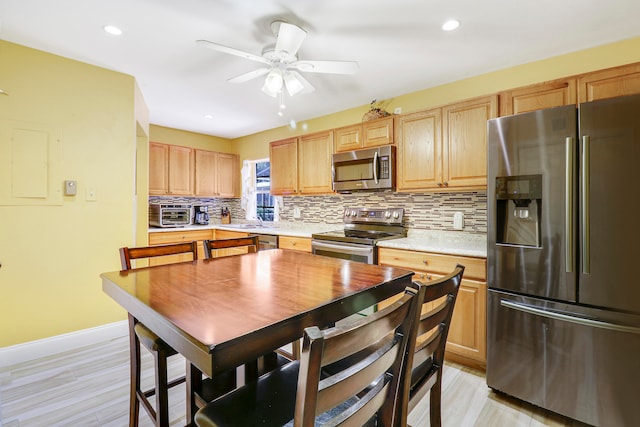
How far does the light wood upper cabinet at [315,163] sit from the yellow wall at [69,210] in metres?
1.80

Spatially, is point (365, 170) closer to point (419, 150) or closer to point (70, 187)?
point (419, 150)

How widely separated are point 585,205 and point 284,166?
309 cm

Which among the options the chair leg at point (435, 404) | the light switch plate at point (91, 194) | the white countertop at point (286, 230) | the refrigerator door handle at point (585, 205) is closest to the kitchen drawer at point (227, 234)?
the white countertop at point (286, 230)

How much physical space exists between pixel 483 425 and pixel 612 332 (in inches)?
33.0

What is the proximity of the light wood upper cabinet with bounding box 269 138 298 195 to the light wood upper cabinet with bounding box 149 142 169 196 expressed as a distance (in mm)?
1530

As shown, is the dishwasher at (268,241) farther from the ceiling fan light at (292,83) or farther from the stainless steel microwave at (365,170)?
the ceiling fan light at (292,83)

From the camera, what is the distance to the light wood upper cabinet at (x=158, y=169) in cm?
415

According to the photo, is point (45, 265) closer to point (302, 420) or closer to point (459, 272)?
point (302, 420)

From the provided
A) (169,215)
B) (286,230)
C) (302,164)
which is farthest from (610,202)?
(169,215)

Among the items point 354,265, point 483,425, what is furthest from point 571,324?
point 354,265

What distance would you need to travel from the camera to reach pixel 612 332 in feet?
5.16

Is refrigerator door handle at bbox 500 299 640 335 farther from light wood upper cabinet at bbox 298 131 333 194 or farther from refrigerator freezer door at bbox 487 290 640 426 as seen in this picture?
light wood upper cabinet at bbox 298 131 333 194

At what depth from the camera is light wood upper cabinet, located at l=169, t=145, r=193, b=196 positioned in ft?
14.3

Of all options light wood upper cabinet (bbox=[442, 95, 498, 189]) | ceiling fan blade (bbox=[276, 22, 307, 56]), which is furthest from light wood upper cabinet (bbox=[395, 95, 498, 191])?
ceiling fan blade (bbox=[276, 22, 307, 56])
